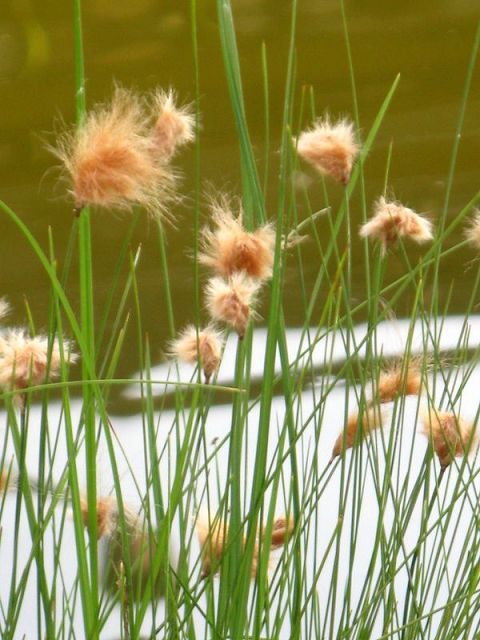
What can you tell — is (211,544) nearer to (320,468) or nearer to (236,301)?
(236,301)

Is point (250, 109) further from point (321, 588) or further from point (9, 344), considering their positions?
point (9, 344)

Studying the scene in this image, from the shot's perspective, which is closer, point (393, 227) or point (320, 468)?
point (393, 227)

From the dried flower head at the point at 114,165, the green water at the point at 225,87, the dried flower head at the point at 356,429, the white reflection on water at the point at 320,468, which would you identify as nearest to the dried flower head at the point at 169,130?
the dried flower head at the point at 114,165

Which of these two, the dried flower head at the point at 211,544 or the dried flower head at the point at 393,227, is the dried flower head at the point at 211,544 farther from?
the dried flower head at the point at 393,227

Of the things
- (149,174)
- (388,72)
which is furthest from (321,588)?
(388,72)

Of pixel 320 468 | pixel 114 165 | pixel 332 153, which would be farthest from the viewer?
pixel 320 468

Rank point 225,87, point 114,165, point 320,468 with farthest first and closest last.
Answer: point 225,87 < point 320,468 < point 114,165

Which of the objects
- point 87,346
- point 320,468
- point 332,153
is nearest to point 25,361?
point 87,346

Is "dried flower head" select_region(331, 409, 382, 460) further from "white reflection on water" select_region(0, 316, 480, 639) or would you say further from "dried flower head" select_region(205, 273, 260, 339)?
"white reflection on water" select_region(0, 316, 480, 639)
